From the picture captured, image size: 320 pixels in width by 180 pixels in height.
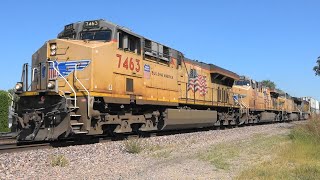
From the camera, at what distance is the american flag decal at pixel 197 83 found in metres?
19.2

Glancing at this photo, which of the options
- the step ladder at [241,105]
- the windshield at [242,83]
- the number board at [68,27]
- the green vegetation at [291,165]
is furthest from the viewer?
the windshield at [242,83]

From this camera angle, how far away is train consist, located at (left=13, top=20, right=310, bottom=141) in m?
11.3

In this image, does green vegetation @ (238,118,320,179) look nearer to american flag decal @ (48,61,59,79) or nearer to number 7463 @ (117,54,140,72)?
number 7463 @ (117,54,140,72)

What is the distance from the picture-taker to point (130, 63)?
13.5 meters

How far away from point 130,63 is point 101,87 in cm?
180

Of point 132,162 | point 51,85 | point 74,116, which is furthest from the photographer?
point 51,85

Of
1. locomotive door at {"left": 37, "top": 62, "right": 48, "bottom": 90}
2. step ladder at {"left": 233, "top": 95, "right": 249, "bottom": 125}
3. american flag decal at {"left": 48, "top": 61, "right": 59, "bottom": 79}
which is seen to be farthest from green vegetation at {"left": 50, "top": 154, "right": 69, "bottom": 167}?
step ladder at {"left": 233, "top": 95, "right": 249, "bottom": 125}

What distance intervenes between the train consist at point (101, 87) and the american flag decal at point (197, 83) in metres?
0.67

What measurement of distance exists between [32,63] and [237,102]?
15.7 metres

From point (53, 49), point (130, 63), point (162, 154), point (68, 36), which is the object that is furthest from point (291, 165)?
point (68, 36)

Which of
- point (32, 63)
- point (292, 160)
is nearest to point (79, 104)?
point (32, 63)

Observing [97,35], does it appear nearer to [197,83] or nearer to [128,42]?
[128,42]

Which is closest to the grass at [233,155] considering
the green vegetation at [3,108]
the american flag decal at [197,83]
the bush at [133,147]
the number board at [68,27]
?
the bush at [133,147]

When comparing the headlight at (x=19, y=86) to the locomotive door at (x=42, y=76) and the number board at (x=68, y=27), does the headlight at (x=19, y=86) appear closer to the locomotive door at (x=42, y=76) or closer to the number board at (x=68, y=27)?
the locomotive door at (x=42, y=76)
